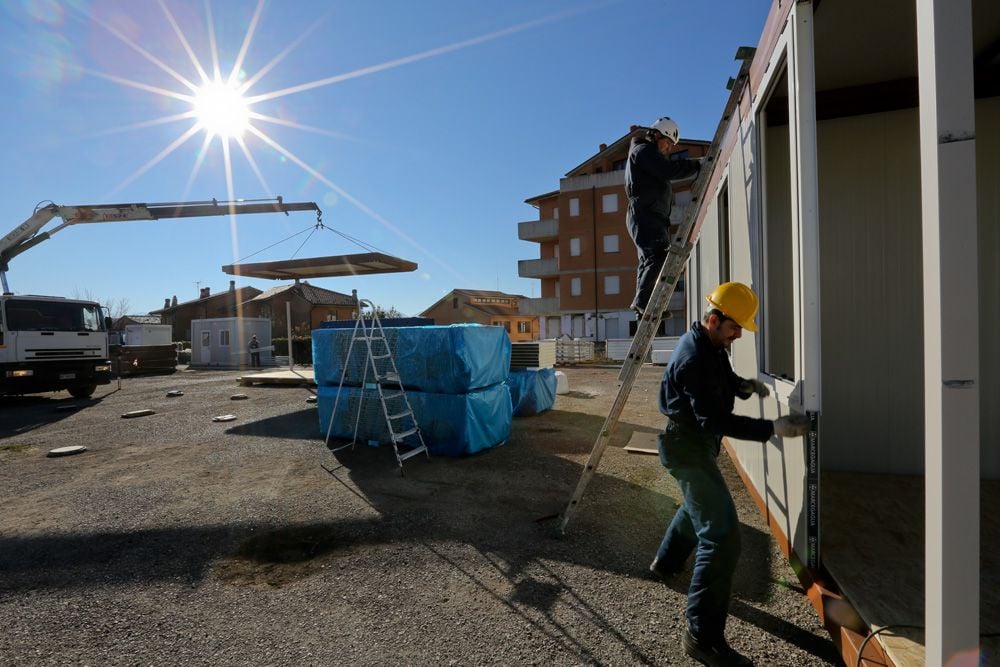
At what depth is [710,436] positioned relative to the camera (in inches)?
102

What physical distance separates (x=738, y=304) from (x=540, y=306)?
32.9 metres

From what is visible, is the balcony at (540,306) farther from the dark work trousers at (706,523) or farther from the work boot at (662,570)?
the dark work trousers at (706,523)

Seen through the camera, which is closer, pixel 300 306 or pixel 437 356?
pixel 437 356

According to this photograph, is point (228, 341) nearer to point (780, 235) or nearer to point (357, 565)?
point (357, 565)

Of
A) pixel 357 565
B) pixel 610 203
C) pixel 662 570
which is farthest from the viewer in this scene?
pixel 610 203

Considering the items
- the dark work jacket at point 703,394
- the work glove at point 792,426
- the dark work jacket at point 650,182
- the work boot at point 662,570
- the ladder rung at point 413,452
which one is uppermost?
the dark work jacket at point 650,182

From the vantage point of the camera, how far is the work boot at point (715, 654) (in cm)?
225

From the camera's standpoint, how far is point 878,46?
364 centimetres

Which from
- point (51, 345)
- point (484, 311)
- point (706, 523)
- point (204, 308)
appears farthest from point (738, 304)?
point (204, 308)

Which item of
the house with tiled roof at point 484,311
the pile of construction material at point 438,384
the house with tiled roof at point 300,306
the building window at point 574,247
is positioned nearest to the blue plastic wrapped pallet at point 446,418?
the pile of construction material at point 438,384

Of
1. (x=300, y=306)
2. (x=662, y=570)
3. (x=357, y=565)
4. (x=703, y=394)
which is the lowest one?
(x=357, y=565)

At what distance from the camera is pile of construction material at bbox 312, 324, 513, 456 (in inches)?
251

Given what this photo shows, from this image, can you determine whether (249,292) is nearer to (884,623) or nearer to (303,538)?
(303,538)

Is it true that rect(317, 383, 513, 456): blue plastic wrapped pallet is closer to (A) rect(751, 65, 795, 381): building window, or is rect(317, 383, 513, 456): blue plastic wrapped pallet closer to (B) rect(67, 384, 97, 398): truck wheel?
(A) rect(751, 65, 795, 381): building window
